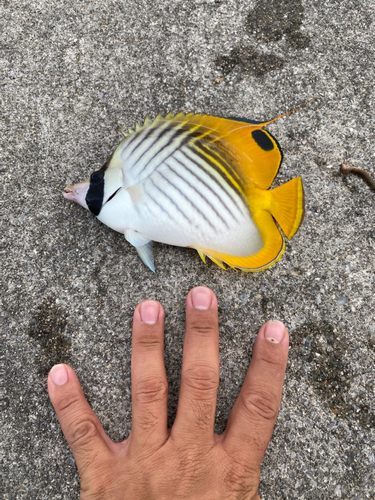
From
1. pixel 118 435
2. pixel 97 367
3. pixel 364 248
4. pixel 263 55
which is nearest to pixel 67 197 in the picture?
pixel 97 367

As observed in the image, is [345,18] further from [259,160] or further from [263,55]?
[259,160]

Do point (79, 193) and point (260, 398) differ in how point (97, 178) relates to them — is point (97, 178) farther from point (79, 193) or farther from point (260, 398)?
point (260, 398)

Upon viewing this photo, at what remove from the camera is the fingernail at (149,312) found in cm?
153

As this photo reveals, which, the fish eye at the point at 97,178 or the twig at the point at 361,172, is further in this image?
the twig at the point at 361,172

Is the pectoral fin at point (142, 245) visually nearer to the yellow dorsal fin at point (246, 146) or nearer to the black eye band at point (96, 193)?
the black eye band at point (96, 193)

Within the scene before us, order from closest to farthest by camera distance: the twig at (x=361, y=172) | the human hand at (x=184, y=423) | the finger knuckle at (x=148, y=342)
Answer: the human hand at (x=184, y=423)
the finger knuckle at (x=148, y=342)
the twig at (x=361, y=172)

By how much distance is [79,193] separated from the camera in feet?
5.20

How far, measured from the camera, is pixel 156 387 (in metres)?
1.48

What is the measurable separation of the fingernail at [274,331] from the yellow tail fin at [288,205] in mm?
381

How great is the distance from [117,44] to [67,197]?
88 centimetres

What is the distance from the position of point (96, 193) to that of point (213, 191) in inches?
18.5

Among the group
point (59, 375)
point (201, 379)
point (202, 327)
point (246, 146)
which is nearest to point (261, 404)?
point (201, 379)

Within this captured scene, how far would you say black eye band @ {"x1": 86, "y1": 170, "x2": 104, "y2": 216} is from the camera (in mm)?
1531

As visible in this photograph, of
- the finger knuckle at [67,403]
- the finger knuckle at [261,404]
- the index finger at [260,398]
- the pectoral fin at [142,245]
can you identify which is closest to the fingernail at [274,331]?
the index finger at [260,398]
